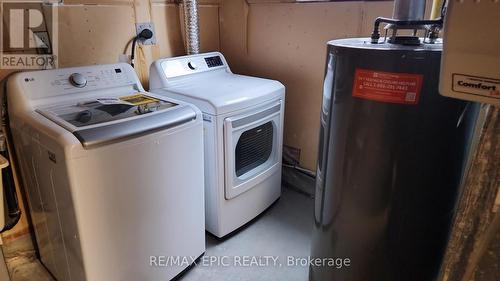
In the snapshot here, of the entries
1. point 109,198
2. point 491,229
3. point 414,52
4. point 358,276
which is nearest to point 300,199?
point 358,276

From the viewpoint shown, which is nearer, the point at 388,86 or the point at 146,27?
the point at 388,86

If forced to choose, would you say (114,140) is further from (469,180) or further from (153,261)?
(469,180)

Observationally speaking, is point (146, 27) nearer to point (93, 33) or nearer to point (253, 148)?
point (93, 33)

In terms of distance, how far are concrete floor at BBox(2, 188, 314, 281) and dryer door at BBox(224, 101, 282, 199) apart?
1.02 feet

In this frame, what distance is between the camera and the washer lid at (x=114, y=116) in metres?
1.20

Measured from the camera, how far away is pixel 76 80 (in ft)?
5.36

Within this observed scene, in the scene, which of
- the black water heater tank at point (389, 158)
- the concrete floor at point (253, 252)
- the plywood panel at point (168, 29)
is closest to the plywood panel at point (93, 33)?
the plywood panel at point (168, 29)

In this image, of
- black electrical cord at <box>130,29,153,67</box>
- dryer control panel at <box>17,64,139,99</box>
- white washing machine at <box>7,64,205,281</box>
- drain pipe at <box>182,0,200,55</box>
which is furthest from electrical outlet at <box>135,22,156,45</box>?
white washing machine at <box>7,64,205,281</box>

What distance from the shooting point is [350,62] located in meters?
1.04

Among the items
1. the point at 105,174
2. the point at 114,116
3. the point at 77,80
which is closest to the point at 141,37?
the point at 77,80

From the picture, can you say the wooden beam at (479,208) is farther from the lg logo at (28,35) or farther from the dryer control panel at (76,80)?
the lg logo at (28,35)

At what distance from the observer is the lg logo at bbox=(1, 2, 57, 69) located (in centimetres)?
161

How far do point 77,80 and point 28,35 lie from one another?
1.18ft

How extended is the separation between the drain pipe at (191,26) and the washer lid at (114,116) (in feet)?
2.33
